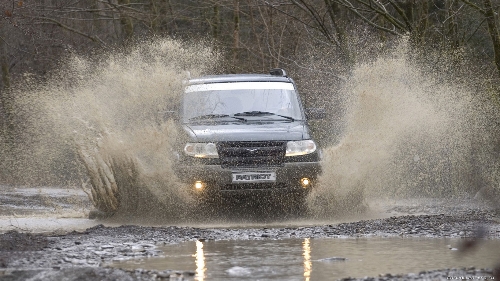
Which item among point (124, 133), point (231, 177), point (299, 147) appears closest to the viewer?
point (231, 177)

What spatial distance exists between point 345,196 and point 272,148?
1.21 meters

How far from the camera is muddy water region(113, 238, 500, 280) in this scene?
23.0 feet

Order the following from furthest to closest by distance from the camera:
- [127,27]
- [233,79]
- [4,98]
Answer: [4,98] < [127,27] < [233,79]

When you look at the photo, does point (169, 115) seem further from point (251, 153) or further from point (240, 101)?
point (251, 153)

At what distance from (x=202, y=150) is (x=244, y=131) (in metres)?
0.59

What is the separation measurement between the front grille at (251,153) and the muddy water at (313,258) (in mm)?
2559

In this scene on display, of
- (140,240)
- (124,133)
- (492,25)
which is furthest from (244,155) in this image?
(492,25)

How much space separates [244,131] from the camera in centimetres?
1184

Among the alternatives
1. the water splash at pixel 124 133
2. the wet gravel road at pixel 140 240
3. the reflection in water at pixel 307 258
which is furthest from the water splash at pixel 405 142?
the reflection in water at pixel 307 258

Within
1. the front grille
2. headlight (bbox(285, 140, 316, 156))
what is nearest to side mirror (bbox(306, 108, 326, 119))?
headlight (bbox(285, 140, 316, 156))

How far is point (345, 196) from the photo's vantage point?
1224cm

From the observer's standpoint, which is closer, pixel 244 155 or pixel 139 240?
pixel 139 240

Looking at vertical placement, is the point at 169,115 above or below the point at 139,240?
above

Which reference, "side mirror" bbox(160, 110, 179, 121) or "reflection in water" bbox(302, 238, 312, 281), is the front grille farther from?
"reflection in water" bbox(302, 238, 312, 281)
